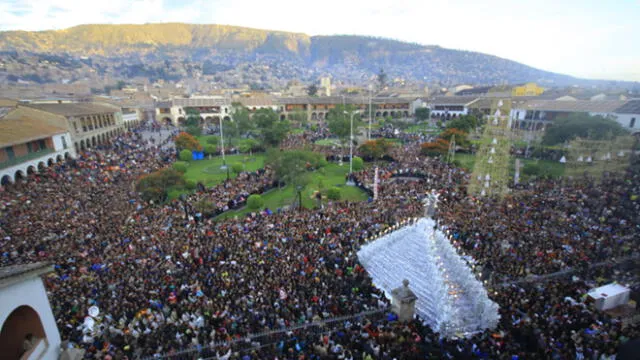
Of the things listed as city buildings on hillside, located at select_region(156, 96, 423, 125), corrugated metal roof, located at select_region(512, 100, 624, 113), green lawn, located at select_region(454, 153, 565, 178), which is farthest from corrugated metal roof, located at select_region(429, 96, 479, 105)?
green lawn, located at select_region(454, 153, 565, 178)

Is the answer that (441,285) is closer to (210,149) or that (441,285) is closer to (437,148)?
(437,148)

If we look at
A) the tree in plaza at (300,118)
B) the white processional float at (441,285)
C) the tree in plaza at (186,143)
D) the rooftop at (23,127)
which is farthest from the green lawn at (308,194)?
the tree in plaza at (300,118)

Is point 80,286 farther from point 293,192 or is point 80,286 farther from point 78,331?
point 293,192

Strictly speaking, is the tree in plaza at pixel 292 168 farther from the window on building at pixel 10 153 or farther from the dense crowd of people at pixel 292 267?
the window on building at pixel 10 153

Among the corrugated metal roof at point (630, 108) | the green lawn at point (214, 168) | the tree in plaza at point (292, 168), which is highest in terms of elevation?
the corrugated metal roof at point (630, 108)

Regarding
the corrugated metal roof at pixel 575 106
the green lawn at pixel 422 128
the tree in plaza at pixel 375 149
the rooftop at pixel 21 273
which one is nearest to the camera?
the rooftop at pixel 21 273

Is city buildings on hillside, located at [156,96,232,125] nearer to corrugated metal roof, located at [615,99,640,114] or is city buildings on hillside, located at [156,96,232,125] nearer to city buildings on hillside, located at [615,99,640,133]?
city buildings on hillside, located at [615,99,640,133]

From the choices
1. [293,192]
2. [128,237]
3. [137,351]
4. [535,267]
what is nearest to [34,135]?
[128,237]
